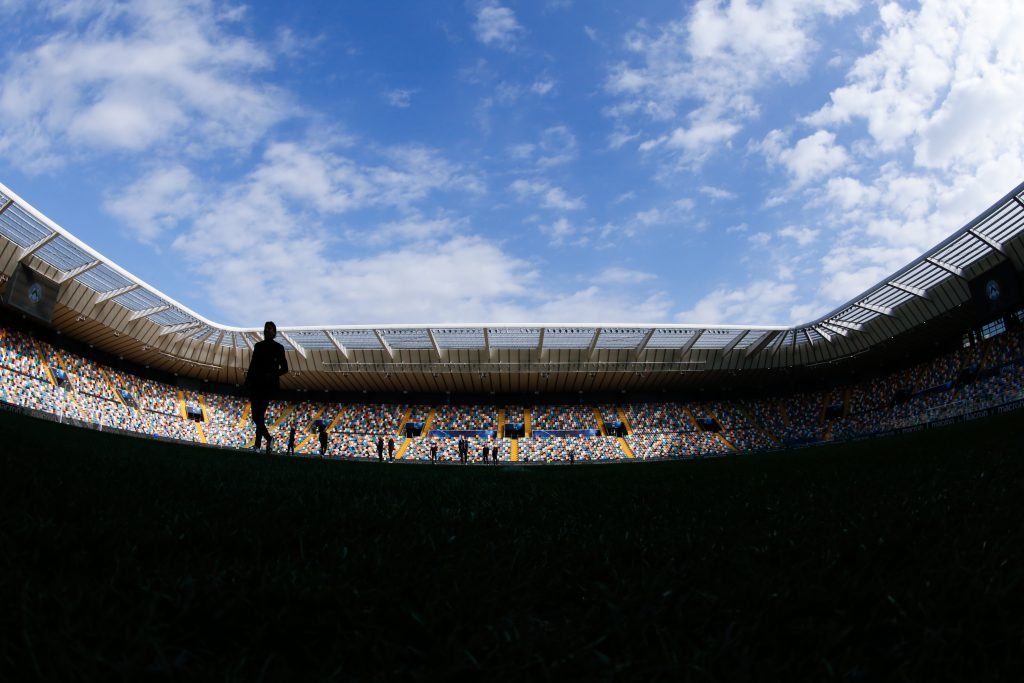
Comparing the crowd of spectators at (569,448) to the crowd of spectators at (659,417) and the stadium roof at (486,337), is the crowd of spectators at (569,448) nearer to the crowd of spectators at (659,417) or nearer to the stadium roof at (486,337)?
the crowd of spectators at (659,417)

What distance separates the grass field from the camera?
1133 mm

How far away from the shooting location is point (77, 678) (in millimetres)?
953

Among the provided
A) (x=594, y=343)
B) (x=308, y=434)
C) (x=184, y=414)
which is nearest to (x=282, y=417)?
(x=308, y=434)

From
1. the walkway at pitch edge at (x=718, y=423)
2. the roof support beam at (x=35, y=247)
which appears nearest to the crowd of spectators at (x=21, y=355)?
the roof support beam at (x=35, y=247)

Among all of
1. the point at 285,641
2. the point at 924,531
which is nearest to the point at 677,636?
the point at 285,641

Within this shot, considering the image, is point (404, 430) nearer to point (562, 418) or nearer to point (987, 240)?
point (562, 418)

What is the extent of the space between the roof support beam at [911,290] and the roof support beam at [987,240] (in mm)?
4953

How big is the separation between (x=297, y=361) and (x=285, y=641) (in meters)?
49.0

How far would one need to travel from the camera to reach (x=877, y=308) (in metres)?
39.4

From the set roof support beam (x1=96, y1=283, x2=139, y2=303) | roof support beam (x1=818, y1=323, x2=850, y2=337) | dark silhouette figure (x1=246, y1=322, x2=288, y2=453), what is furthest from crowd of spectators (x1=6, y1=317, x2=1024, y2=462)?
dark silhouette figure (x1=246, y1=322, x2=288, y2=453)

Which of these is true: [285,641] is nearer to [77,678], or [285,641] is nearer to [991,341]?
[77,678]

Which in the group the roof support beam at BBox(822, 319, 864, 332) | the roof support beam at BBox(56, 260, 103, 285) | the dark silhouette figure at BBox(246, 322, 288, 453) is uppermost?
the roof support beam at BBox(56, 260, 103, 285)

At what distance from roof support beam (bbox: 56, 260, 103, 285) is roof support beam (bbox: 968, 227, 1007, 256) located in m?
47.3

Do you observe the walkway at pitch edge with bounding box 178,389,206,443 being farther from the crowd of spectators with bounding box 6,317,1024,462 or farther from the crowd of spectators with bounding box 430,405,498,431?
the crowd of spectators with bounding box 430,405,498,431
